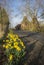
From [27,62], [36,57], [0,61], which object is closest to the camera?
[0,61]

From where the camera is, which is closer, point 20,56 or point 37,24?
point 20,56

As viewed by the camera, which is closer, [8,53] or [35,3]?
[8,53]

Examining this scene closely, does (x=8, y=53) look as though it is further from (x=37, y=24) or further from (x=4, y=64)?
(x=37, y=24)

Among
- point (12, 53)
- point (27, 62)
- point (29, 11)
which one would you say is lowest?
point (27, 62)

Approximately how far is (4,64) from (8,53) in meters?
0.52

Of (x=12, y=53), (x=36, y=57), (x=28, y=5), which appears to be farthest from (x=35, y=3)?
(x=12, y=53)

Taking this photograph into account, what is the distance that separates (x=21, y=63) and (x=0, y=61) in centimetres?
86

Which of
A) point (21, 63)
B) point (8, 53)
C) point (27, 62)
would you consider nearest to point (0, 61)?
point (8, 53)

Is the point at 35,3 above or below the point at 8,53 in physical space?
above

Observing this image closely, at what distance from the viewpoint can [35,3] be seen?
103 feet

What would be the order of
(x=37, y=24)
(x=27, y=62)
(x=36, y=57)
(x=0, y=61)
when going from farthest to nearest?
(x=37, y=24) < (x=36, y=57) < (x=27, y=62) < (x=0, y=61)

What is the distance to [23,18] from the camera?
32094mm

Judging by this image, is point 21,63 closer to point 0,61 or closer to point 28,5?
point 0,61

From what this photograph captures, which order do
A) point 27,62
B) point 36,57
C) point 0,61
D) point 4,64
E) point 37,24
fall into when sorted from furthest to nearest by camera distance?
point 37,24
point 36,57
point 27,62
point 0,61
point 4,64
